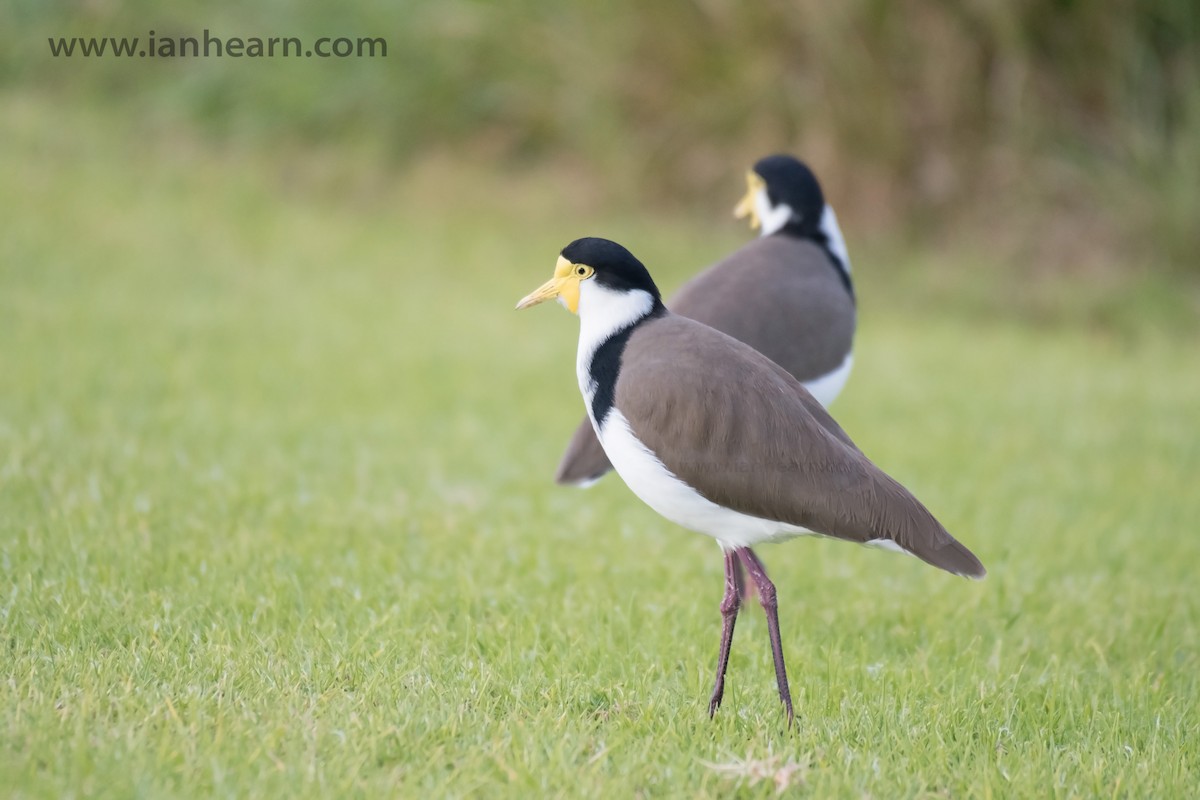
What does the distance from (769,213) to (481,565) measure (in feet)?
6.82

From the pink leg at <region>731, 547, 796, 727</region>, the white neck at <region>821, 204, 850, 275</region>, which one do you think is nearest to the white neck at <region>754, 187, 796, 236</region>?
the white neck at <region>821, 204, 850, 275</region>

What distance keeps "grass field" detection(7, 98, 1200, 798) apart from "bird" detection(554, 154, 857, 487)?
894 mm

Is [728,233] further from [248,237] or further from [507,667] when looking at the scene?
[507,667]

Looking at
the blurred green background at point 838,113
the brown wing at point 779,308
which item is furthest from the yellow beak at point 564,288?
the blurred green background at point 838,113

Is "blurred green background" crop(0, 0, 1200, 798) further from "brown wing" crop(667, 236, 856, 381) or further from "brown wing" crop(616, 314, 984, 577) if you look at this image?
"brown wing" crop(667, 236, 856, 381)

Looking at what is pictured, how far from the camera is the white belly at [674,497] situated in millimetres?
4133

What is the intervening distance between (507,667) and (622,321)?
119 cm

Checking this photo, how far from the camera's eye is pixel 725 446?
4.11 m

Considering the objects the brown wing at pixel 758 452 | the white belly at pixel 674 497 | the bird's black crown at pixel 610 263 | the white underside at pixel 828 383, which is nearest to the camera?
the brown wing at pixel 758 452

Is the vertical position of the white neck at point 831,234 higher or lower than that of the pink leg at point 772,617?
higher

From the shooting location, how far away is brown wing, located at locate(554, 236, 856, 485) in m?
5.53

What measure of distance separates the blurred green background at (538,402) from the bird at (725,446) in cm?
60

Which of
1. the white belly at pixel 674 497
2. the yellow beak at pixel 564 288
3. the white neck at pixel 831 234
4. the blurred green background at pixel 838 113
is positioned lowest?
the white belly at pixel 674 497

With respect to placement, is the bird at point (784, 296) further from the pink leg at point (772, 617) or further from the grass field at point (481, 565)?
the pink leg at point (772, 617)
